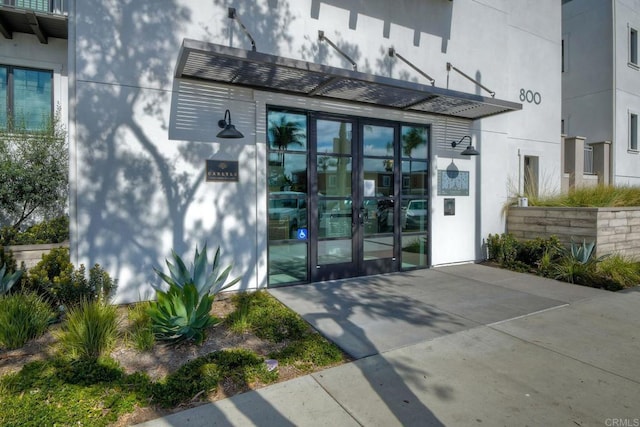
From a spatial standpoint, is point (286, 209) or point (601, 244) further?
point (601, 244)

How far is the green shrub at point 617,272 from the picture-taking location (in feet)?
20.7

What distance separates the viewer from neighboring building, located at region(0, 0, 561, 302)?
502 cm

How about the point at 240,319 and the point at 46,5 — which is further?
the point at 46,5

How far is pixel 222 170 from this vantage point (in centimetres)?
568

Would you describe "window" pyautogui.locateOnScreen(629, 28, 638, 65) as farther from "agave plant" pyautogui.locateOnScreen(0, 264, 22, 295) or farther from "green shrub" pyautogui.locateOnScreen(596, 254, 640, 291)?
"agave plant" pyautogui.locateOnScreen(0, 264, 22, 295)

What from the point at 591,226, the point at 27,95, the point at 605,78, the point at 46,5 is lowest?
the point at 591,226

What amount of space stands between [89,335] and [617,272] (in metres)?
8.03

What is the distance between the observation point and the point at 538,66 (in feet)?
33.6

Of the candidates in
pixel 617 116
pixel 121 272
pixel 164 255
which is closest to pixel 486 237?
pixel 164 255

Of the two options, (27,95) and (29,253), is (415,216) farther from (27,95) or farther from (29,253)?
(27,95)

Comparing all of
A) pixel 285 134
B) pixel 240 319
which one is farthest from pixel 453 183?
pixel 240 319

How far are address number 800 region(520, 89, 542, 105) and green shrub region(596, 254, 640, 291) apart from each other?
4.76 meters

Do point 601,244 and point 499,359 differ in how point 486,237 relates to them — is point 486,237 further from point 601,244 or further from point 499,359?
point 499,359

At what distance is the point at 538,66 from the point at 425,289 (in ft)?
26.0
